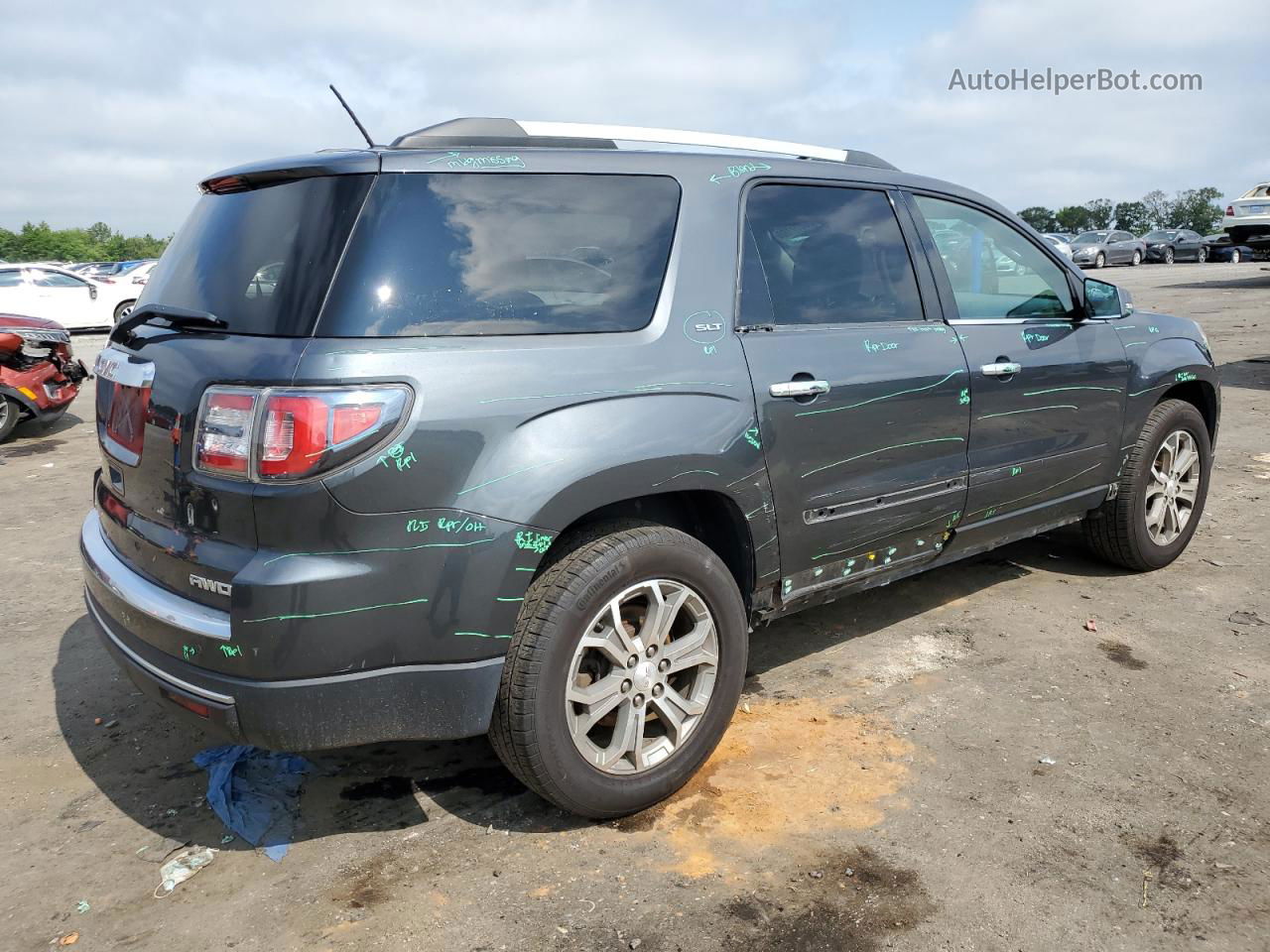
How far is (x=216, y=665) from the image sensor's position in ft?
8.00

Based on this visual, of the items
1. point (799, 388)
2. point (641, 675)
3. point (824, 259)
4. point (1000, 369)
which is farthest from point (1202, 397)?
point (641, 675)

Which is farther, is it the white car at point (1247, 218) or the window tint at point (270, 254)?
the white car at point (1247, 218)

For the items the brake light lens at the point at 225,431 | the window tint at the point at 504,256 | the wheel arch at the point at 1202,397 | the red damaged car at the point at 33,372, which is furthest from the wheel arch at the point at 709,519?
the red damaged car at the point at 33,372

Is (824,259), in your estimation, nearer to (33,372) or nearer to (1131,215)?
(33,372)

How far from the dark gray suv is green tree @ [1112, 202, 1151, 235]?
6742 cm

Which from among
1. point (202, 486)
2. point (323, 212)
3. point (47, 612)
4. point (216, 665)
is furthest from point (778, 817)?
point (47, 612)

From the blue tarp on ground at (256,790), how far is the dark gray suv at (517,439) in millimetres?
529

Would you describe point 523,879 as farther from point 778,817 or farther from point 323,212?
point 323,212

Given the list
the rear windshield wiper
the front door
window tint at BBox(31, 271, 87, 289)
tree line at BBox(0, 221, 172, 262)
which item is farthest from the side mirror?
tree line at BBox(0, 221, 172, 262)

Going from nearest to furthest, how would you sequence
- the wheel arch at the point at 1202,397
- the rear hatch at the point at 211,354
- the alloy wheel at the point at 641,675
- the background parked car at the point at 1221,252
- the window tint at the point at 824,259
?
1. the rear hatch at the point at 211,354
2. the alloy wheel at the point at 641,675
3. the window tint at the point at 824,259
4. the wheel arch at the point at 1202,397
5. the background parked car at the point at 1221,252

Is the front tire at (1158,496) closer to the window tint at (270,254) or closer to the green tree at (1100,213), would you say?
the window tint at (270,254)

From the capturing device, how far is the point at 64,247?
50.8 m

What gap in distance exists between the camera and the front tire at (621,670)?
2.61 m

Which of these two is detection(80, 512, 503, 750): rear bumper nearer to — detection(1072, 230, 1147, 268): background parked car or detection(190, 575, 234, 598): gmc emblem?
detection(190, 575, 234, 598): gmc emblem
